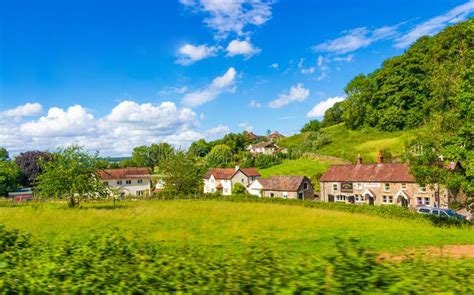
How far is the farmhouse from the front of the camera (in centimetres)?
4634

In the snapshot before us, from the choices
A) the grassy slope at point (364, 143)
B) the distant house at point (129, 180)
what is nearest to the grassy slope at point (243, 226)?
the distant house at point (129, 180)

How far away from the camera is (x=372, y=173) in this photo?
168ft

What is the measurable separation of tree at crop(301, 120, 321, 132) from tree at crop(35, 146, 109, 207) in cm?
9654

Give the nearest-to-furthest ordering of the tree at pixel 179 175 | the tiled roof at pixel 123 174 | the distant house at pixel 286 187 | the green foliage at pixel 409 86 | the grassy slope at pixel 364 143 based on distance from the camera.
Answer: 1. the tree at pixel 179 175
2. the distant house at pixel 286 187
3. the tiled roof at pixel 123 174
4. the grassy slope at pixel 364 143
5. the green foliage at pixel 409 86

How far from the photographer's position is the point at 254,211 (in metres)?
40.0

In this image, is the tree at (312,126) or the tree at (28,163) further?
the tree at (312,126)

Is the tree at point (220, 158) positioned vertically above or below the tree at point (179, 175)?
above

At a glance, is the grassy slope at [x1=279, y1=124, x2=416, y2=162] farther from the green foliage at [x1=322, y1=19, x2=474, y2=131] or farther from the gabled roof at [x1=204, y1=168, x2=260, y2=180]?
the gabled roof at [x1=204, y1=168, x2=260, y2=180]

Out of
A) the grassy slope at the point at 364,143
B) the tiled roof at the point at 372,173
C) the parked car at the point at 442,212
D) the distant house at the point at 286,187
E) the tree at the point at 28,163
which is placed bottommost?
the parked car at the point at 442,212

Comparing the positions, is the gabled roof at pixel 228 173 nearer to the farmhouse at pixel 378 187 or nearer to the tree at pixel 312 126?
the farmhouse at pixel 378 187

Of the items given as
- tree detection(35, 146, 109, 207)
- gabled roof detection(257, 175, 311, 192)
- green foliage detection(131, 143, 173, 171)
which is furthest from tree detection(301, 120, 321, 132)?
tree detection(35, 146, 109, 207)

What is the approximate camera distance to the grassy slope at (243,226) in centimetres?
2162

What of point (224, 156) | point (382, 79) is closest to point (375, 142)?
point (382, 79)

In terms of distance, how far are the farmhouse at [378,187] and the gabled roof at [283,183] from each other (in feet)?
14.2
